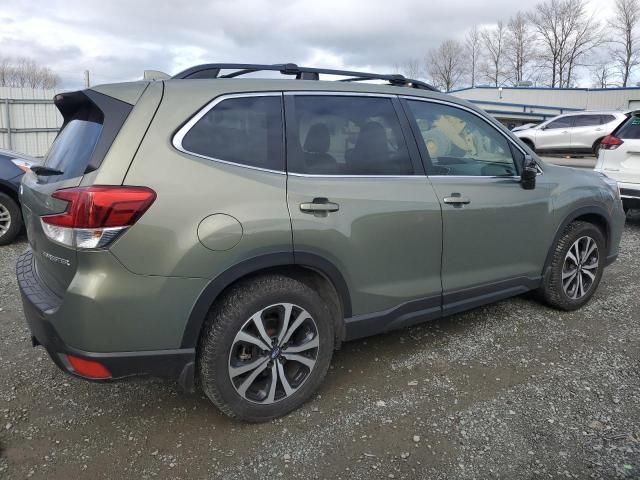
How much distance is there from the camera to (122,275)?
2.22 meters

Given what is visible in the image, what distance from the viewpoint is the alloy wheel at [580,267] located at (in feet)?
13.6

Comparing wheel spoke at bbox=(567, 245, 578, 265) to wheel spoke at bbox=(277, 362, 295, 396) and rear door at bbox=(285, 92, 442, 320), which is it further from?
wheel spoke at bbox=(277, 362, 295, 396)

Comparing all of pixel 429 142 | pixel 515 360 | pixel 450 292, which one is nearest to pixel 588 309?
pixel 515 360

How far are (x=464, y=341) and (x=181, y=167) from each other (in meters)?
2.44

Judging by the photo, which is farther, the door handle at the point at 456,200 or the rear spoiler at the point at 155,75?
the door handle at the point at 456,200

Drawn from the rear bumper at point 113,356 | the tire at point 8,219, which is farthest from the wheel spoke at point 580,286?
the tire at point 8,219

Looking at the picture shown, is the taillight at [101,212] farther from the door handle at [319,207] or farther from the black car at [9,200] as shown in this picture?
the black car at [9,200]

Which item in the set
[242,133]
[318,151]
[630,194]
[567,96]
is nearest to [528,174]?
[318,151]

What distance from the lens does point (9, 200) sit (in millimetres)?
6434

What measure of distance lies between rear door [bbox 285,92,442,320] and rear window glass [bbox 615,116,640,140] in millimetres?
5689

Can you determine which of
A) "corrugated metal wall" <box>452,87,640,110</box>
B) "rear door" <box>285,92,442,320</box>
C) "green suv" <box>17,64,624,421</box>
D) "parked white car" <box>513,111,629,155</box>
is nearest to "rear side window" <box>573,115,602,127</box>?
"parked white car" <box>513,111,629,155</box>

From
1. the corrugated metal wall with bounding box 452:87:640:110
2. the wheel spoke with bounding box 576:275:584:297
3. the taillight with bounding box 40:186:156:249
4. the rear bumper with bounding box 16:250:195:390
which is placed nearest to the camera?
the taillight with bounding box 40:186:156:249

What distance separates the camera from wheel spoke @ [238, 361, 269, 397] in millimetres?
2596

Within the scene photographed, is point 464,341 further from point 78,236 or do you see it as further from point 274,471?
point 78,236
